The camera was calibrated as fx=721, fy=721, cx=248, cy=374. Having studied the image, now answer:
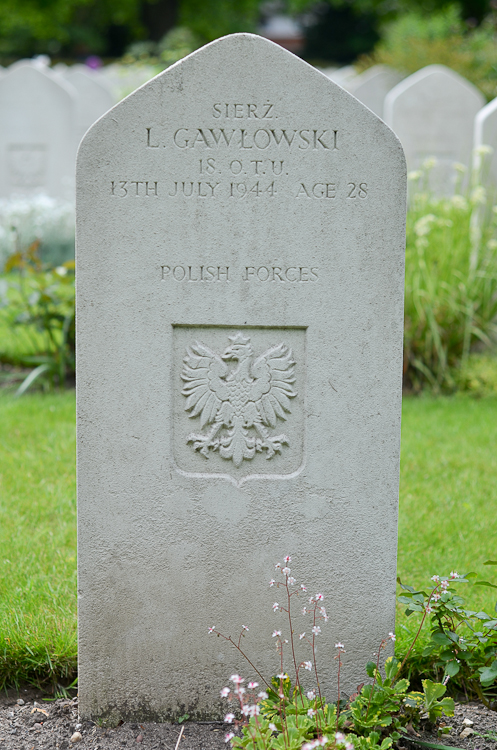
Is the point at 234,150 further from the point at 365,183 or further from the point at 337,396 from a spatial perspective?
the point at 337,396

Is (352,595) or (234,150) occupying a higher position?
(234,150)

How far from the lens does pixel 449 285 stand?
222 inches

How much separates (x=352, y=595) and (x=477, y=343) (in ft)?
13.8

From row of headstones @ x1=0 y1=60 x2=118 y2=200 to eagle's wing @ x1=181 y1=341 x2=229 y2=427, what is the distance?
8448mm

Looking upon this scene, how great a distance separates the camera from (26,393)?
5250 millimetres

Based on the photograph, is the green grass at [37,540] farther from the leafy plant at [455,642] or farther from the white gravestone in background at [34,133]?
the white gravestone in background at [34,133]

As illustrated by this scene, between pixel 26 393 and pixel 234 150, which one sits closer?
pixel 234 150

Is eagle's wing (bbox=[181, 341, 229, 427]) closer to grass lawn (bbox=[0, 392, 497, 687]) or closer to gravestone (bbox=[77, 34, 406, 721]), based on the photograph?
gravestone (bbox=[77, 34, 406, 721])

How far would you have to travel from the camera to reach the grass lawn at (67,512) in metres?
2.37

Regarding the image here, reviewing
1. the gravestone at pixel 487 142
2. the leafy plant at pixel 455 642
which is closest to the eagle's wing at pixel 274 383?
the leafy plant at pixel 455 642

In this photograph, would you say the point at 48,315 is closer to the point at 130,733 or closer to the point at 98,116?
the point at 130,733

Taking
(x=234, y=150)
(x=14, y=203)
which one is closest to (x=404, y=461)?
(x=234, y=150)

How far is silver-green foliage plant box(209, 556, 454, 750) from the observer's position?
1779mm

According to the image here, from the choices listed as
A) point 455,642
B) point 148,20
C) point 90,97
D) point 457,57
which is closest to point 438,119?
point 457,57
